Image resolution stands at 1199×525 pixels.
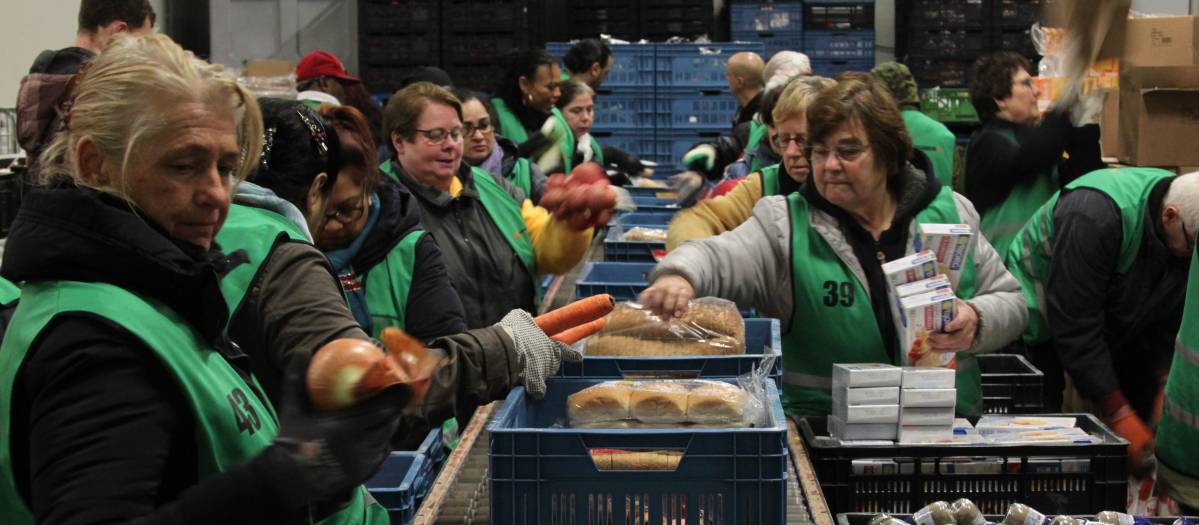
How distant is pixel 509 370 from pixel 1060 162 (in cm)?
374

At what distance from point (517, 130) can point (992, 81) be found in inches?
105

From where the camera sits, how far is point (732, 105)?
35.6 feet

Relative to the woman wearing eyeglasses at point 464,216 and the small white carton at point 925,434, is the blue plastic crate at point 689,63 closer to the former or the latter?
the woman wearing eyeglasses at point 464,216

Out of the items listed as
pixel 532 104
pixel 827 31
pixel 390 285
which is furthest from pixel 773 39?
pixel 390 285

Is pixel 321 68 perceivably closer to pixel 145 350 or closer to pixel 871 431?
pixel 871 431

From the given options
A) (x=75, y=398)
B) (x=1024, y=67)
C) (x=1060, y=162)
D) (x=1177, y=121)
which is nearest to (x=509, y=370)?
(x=75, y=398)

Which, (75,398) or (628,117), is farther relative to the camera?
(628,117)

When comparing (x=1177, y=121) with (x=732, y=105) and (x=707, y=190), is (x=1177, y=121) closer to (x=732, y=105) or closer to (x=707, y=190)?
(x=707, y=190)

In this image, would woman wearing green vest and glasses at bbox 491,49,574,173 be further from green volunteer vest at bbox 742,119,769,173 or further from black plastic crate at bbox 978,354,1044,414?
black plastic crate at bbox 978,354,1044,414

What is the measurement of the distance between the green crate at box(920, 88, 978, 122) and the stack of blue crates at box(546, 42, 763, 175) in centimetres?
218

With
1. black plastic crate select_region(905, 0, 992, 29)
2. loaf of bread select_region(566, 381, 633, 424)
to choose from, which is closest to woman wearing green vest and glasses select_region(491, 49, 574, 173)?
loaf of bread select_region(566, 381, 633, 424)

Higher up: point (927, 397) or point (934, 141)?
point (934, 141)

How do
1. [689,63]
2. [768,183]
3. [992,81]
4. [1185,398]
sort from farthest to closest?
[689,63], [992,81], [768,183], [1185,398]

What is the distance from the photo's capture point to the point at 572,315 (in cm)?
225
